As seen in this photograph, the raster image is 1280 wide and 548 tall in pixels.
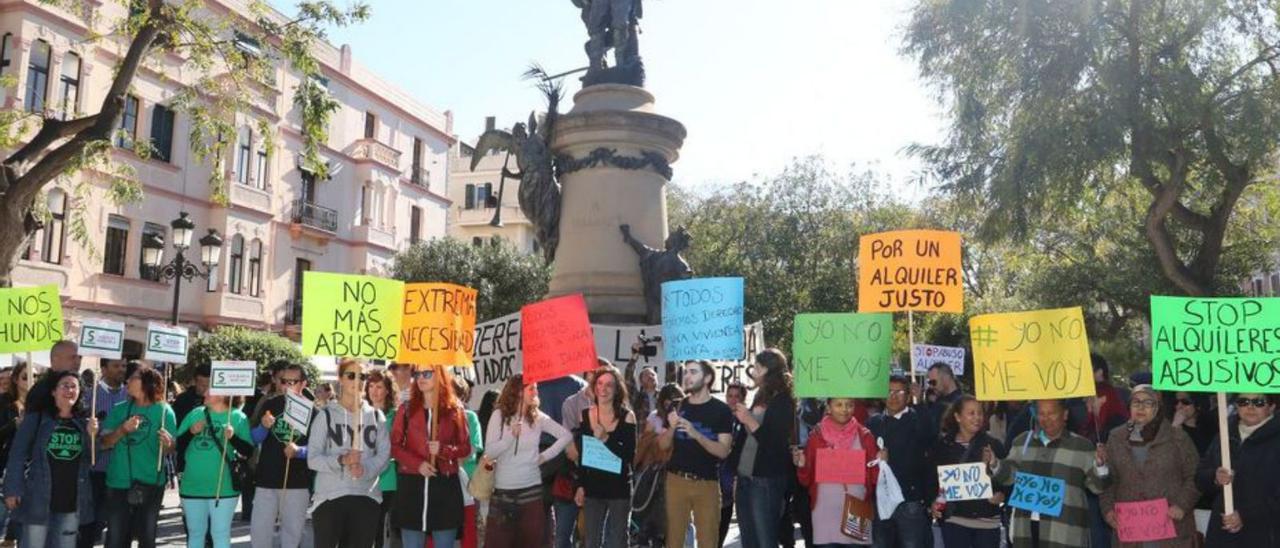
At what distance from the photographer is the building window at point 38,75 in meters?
29.3

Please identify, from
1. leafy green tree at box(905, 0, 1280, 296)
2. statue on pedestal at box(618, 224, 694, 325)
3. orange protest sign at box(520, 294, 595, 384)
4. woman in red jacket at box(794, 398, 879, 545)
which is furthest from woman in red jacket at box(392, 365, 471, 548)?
leafy green tree at box(905, 0, 1280, 296)

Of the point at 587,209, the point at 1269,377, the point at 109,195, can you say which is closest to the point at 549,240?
the point at 587,209

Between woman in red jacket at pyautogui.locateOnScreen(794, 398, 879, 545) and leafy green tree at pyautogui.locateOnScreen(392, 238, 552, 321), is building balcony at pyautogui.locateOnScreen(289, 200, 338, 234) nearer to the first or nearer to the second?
leafy green tree at pyautogui.locateOnScreen(392, 238, 552, 321)

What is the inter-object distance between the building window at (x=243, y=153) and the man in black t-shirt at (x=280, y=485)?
1223 inches

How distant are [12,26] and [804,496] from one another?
90.4 ft

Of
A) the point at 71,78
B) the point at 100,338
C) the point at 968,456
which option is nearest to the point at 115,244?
the point at 71,78

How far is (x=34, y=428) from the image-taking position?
7961 mm

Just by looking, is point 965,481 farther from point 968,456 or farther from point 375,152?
point 375,152

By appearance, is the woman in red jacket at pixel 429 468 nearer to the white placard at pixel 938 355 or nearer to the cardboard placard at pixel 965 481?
the cardboard placard at pixel 965 481

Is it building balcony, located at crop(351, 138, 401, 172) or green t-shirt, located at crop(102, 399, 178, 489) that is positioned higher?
building balcony, located at crop(351, 138, 401, 172)

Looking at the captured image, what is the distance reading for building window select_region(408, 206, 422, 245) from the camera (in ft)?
160

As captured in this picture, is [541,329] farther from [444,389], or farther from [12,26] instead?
[12,26]

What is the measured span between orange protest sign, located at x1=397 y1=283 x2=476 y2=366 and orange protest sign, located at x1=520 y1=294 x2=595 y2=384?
Result: 67 cm

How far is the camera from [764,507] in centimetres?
798
